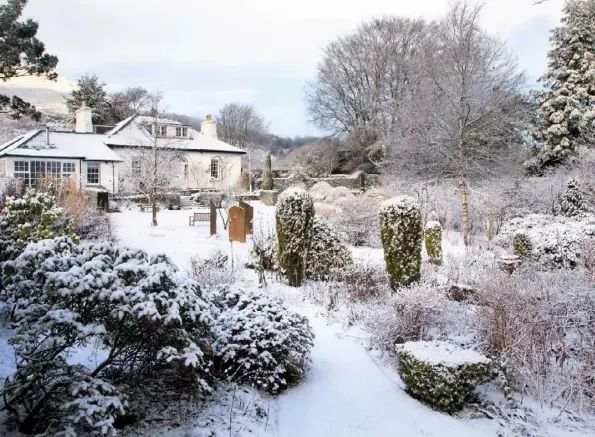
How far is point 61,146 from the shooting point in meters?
27.1

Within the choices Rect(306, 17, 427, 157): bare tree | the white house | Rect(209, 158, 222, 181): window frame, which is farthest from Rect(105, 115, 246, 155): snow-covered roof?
Rect(306, 17, 427, 157): bare tree

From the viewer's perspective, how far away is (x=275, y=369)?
4863 millimetres

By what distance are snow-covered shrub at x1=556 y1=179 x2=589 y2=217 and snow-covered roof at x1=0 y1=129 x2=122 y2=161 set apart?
24706 mm

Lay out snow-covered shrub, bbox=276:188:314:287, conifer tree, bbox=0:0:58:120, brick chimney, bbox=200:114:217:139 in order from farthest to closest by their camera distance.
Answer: brick chimney, bbox=200:114:217:139 < conifer tree, bbox=0:0:58:120 < snow-covered shrub, bbox=276:188:314:287

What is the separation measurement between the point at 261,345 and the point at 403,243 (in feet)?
14.0

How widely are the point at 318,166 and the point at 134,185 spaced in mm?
14898

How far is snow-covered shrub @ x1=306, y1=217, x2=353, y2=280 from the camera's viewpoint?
957 centimetres

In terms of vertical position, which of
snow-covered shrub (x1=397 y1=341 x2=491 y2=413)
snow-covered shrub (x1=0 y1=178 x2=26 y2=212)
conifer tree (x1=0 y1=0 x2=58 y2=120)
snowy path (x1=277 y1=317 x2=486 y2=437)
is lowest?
snowy path (x1=277 y1=317 x2=486 y2=437)

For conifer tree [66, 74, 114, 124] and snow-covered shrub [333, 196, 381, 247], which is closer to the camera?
snow-covered shrub [333, 196, 381, 247]

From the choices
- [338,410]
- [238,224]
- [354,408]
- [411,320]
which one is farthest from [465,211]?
[338,410]

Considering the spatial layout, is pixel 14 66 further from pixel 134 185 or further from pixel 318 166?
pixel 318 166

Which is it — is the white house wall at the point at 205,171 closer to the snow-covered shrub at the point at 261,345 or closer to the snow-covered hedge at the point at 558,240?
the snow-covered hedge at the point at 558,240

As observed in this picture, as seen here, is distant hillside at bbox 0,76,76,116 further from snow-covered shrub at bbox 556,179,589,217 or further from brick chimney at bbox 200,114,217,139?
brick chimney at bbox 200,114,217,139

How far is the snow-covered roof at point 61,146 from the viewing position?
25.3 m
